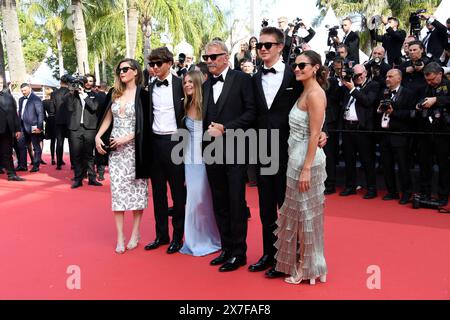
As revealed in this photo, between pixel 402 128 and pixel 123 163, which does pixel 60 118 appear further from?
pixel 402 128

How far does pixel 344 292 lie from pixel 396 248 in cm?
129

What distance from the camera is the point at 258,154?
4156 mm

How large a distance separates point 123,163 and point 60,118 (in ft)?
20.0

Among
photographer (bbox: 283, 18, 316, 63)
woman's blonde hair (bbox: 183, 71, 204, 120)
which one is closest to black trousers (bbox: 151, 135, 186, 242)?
woman's blonde hair (bbox: 183, 71, 204, 120)

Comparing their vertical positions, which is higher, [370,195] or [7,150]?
[7,150]

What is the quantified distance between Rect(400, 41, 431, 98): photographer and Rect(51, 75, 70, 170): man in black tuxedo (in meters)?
6.59

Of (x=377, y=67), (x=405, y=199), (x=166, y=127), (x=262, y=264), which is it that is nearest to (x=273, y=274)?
(x=262, y=264)

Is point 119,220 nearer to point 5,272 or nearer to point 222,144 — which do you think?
point 5,272

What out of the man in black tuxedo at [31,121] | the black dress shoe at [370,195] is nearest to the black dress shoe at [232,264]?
the black dress shoe at [370,195]

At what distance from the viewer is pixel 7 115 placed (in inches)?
360

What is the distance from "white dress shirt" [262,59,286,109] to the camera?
4.00 metres

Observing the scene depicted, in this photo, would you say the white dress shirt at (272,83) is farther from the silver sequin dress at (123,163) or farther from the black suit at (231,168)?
the silver sequin dress at (123,163)

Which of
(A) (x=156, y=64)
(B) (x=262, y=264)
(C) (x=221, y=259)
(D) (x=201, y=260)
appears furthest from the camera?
(A) (x=156, y=64)

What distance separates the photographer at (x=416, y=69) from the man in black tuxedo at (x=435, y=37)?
1.25 metres
